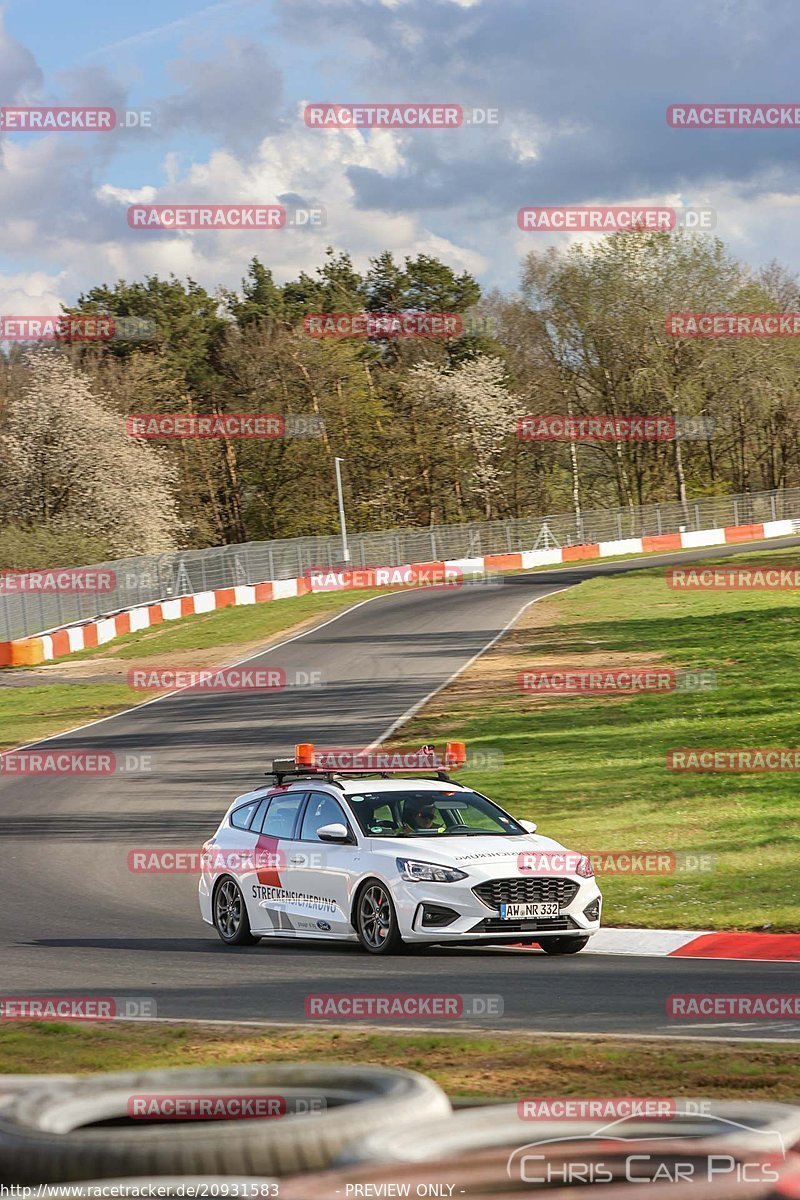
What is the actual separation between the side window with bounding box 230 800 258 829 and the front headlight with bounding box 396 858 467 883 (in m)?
2.60

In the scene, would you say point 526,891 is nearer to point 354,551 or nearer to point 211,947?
point 211,947

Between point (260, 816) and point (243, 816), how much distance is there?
0.33m

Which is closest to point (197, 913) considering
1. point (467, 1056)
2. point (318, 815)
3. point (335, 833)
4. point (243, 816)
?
point (243, 816)

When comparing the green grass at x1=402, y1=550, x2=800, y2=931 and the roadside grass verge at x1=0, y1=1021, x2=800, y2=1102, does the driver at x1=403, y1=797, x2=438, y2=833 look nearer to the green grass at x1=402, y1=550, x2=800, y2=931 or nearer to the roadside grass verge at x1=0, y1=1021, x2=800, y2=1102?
the green grass at x1=402, y1=550, x2=800, y2=931

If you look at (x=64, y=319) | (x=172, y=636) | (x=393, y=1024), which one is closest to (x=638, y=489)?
(x=64, y=319)

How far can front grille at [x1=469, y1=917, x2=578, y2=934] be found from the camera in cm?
1349

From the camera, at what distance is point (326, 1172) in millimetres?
5258

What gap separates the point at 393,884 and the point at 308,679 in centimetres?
2402

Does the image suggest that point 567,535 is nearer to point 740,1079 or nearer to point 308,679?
point 308,679

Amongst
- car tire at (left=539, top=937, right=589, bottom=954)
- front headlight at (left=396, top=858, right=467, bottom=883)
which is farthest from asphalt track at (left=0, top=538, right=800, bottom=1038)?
front headlight at (left=396, top=858, right=467, bottom=883)

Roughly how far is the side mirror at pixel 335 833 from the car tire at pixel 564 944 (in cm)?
194

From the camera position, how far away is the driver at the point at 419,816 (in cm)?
1459

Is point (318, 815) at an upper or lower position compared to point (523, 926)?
upper

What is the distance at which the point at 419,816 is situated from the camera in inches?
580
